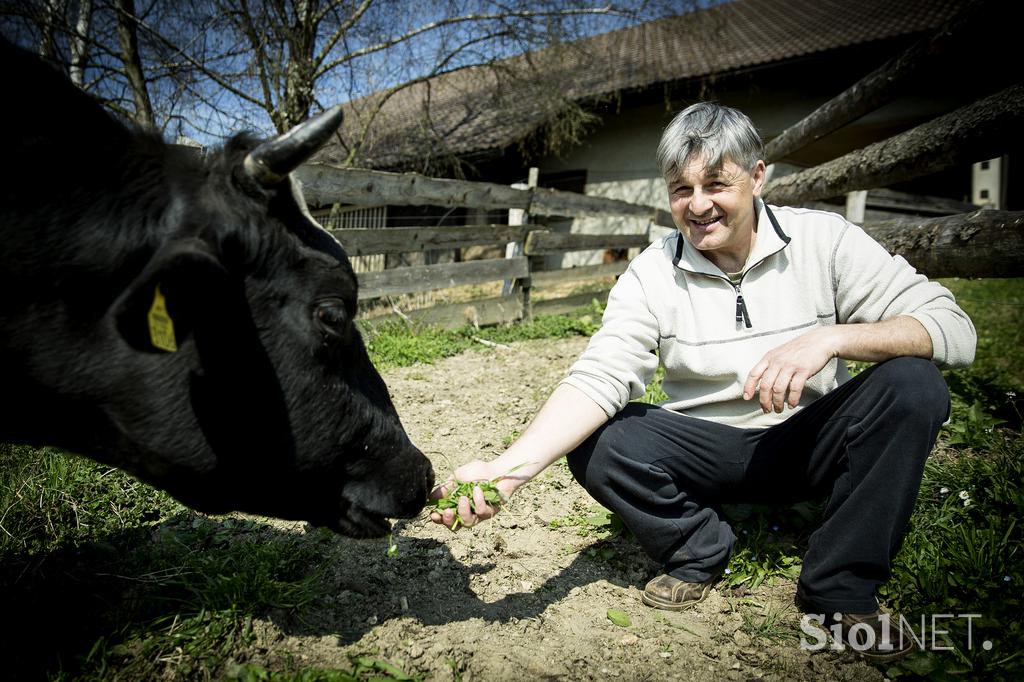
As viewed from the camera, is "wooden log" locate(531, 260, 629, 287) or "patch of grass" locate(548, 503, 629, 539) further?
"wooden log" locate(531, 260, 629, 287)

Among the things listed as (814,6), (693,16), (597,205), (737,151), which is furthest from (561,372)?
(814,6)

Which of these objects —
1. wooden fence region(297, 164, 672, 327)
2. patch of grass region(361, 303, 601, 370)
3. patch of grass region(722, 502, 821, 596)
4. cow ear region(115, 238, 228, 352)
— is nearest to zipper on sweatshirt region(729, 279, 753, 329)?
patch of grass region(722, 502, 821, 596)

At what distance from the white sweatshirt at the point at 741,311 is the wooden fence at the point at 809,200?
149 cm

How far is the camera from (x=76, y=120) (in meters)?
1.81

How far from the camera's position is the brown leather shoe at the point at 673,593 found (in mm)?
2367

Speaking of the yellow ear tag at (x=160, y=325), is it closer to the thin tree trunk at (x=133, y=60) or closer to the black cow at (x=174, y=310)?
the black cow at (x=174, y=310)

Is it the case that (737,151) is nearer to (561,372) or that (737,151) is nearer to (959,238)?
(959,238)

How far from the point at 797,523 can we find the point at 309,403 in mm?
2220

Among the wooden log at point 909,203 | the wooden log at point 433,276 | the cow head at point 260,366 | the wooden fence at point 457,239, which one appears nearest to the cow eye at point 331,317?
the cow head at point 260,366

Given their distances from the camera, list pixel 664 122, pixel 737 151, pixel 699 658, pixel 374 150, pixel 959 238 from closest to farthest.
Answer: pixel 699 658 < pixel 737 151 < pixel 959 238 < pixel 664 122 < pixel 374 150

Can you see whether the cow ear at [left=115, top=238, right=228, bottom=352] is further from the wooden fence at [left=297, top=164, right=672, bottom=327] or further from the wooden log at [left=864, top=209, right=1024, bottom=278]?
the wooden fence at [left=297, top=164, right=672, bottom=327]

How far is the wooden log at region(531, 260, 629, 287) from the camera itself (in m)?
9.05

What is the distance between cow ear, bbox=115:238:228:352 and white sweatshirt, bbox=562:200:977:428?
125cm
